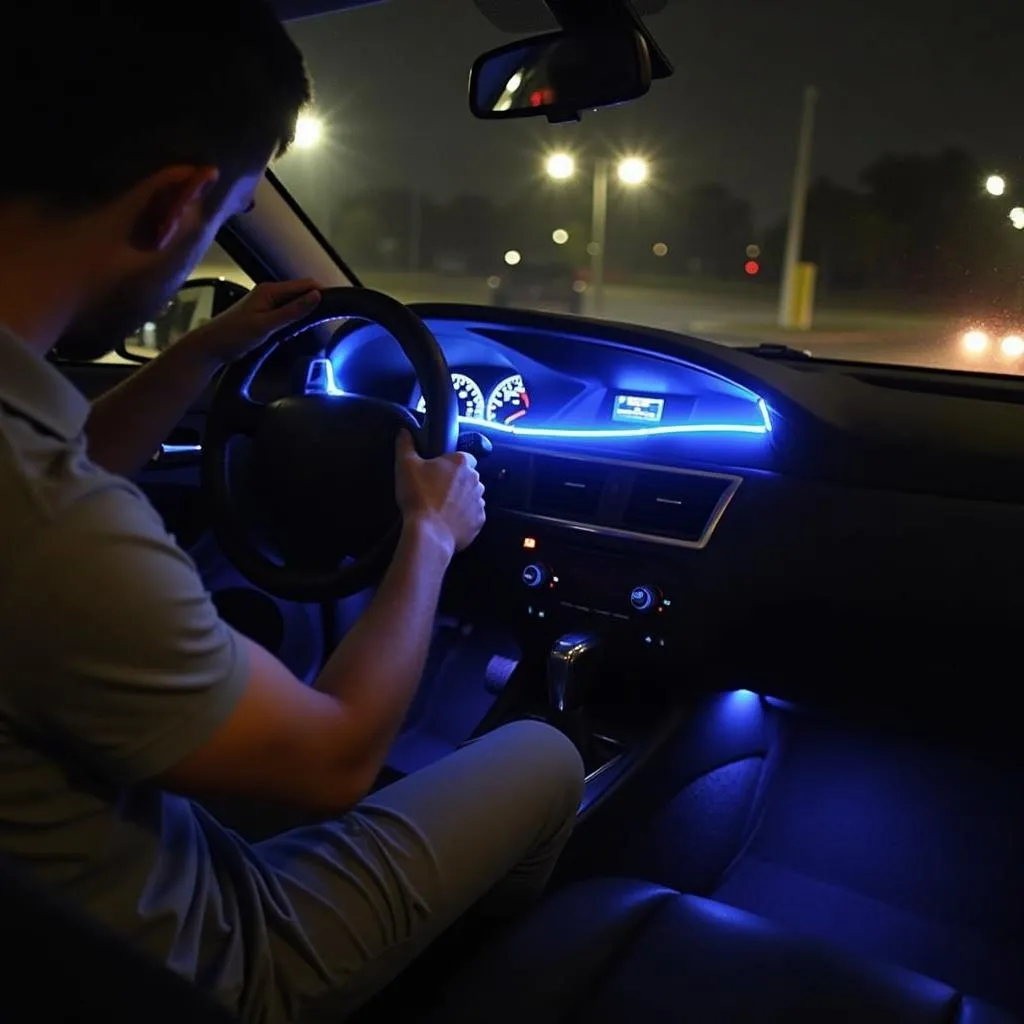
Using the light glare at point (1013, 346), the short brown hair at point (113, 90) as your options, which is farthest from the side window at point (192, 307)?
the short brown hair at point (113, 90)

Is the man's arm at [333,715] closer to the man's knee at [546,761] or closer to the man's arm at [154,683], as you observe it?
the man's arm at [154,683]

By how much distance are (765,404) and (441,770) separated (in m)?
1.11

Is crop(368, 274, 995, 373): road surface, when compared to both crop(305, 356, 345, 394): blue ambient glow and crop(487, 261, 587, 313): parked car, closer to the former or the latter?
crop(305, 356, 345, 394): blue ambient glow

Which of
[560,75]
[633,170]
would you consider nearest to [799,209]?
[633,170]

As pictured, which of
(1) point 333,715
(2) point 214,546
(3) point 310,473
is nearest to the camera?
(1) point 333,715

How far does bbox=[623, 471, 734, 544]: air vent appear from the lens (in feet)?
8.09

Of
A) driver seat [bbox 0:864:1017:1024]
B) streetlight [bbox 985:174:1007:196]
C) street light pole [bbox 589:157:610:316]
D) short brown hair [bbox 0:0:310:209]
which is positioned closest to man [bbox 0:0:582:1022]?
short brown hair [bbox 0:0:310:209]

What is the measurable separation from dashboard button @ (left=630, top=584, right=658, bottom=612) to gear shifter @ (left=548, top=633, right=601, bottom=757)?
0.14 metres

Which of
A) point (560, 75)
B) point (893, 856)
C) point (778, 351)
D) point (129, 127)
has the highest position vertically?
point (560, 75)

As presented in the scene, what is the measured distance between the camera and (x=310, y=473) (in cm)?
211

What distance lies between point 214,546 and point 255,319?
1.42m

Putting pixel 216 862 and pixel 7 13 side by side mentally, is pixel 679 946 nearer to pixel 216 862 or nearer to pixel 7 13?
pixel 216 862

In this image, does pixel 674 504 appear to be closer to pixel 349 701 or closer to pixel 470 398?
pixel 470 398

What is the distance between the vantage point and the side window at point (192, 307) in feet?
11.1
